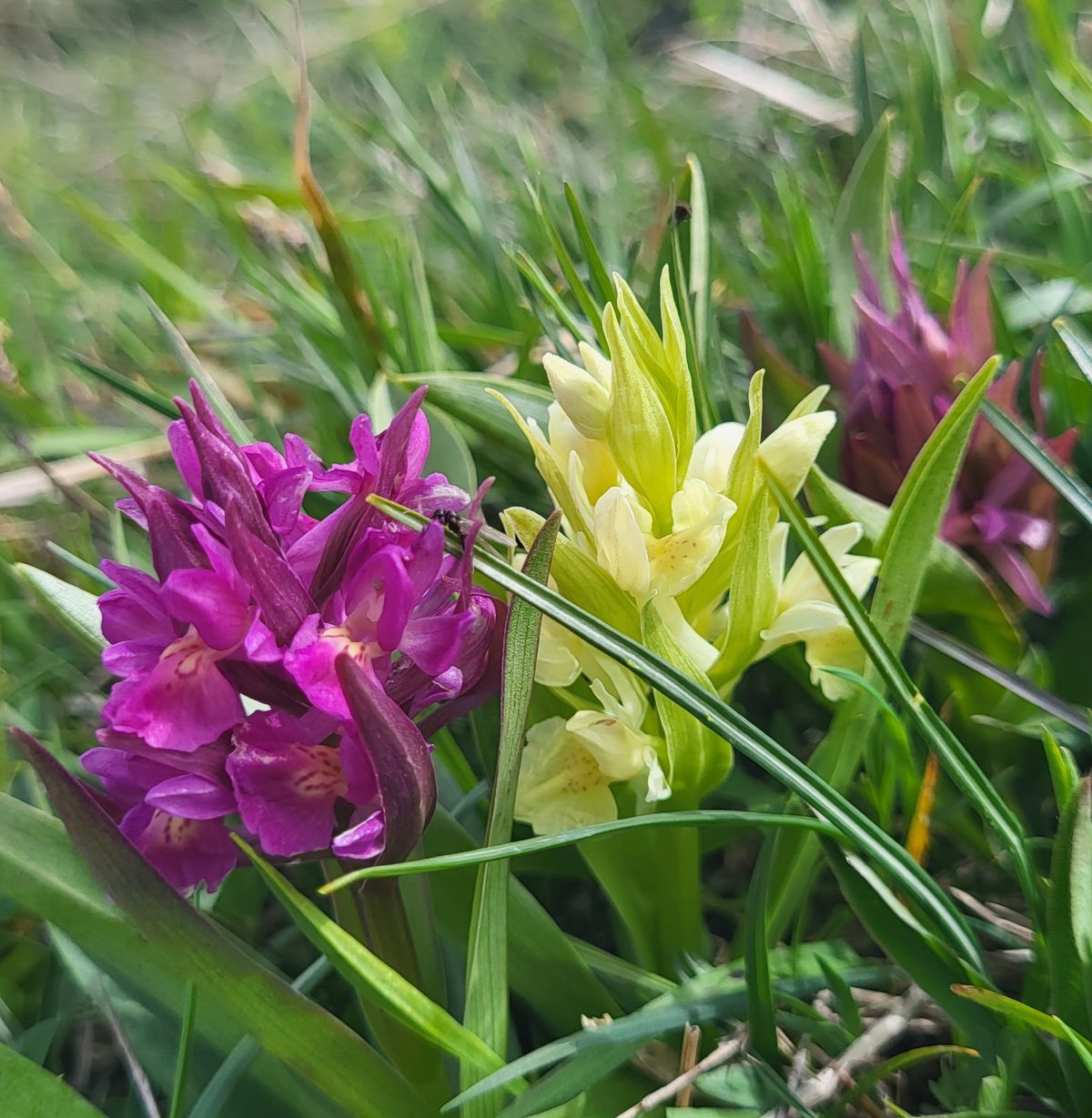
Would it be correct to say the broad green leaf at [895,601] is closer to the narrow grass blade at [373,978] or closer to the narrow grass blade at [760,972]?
the narrow grass blade at [760,972]

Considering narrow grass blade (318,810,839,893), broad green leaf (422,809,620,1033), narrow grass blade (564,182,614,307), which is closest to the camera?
narrow grass blade (318,810,839,893)


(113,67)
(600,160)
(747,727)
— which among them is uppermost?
(113,67)

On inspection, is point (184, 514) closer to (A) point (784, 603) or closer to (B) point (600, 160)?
(A) point (784, 603)

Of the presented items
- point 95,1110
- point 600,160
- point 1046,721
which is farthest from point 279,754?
point 600,160

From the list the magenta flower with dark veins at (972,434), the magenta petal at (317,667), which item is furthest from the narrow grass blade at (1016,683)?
the magenta petal at (317,667)

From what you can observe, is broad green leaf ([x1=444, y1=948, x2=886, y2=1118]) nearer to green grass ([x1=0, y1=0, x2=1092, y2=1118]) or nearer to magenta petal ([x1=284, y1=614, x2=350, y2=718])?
green grass ([x1=0, y1=0, x2=1092, y2=1118])

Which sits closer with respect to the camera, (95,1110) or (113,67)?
(95,1110)

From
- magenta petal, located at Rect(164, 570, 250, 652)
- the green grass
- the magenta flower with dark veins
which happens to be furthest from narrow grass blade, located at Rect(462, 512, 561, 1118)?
the magenta flower with dark veins

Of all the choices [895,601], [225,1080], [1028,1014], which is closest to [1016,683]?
[895,601]
